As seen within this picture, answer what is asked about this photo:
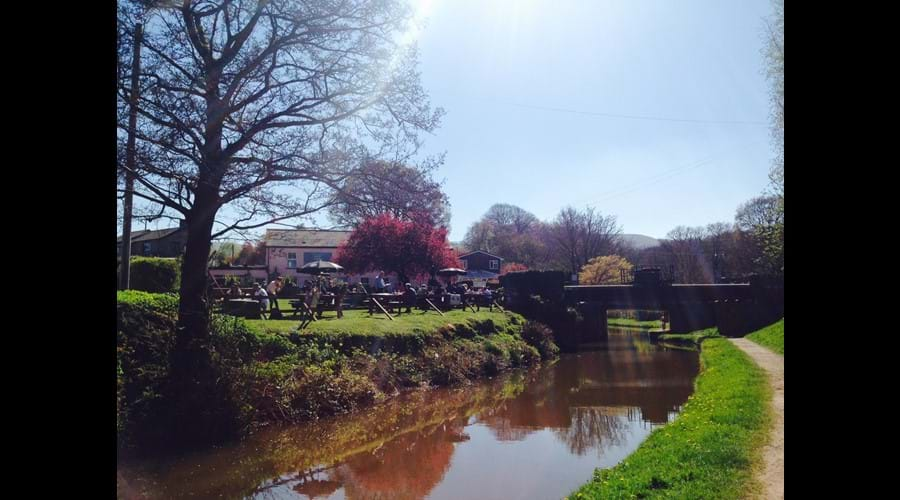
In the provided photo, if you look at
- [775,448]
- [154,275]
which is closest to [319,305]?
[154,275]

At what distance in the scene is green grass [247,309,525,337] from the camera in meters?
15.7

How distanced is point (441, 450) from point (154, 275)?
15.4 metres

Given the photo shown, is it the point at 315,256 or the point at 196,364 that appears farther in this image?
the point at 315,256

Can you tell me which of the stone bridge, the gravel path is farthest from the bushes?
the stone bridge

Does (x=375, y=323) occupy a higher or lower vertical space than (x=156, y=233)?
lower

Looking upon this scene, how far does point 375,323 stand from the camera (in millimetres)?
18297

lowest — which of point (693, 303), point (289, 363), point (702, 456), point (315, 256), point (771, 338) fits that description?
point (771, 338)

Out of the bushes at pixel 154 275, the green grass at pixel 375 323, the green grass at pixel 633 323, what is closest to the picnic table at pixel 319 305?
the green grass at pixel 375 323

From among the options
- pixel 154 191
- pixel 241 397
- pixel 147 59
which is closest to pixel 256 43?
pixel 147 59

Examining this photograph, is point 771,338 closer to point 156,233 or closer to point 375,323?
point 375,323

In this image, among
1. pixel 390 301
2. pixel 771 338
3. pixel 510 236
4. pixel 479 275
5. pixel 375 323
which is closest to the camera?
pixel 375 323

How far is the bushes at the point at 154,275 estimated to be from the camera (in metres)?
22.0

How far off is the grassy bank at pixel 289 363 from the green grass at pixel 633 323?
28.0m
